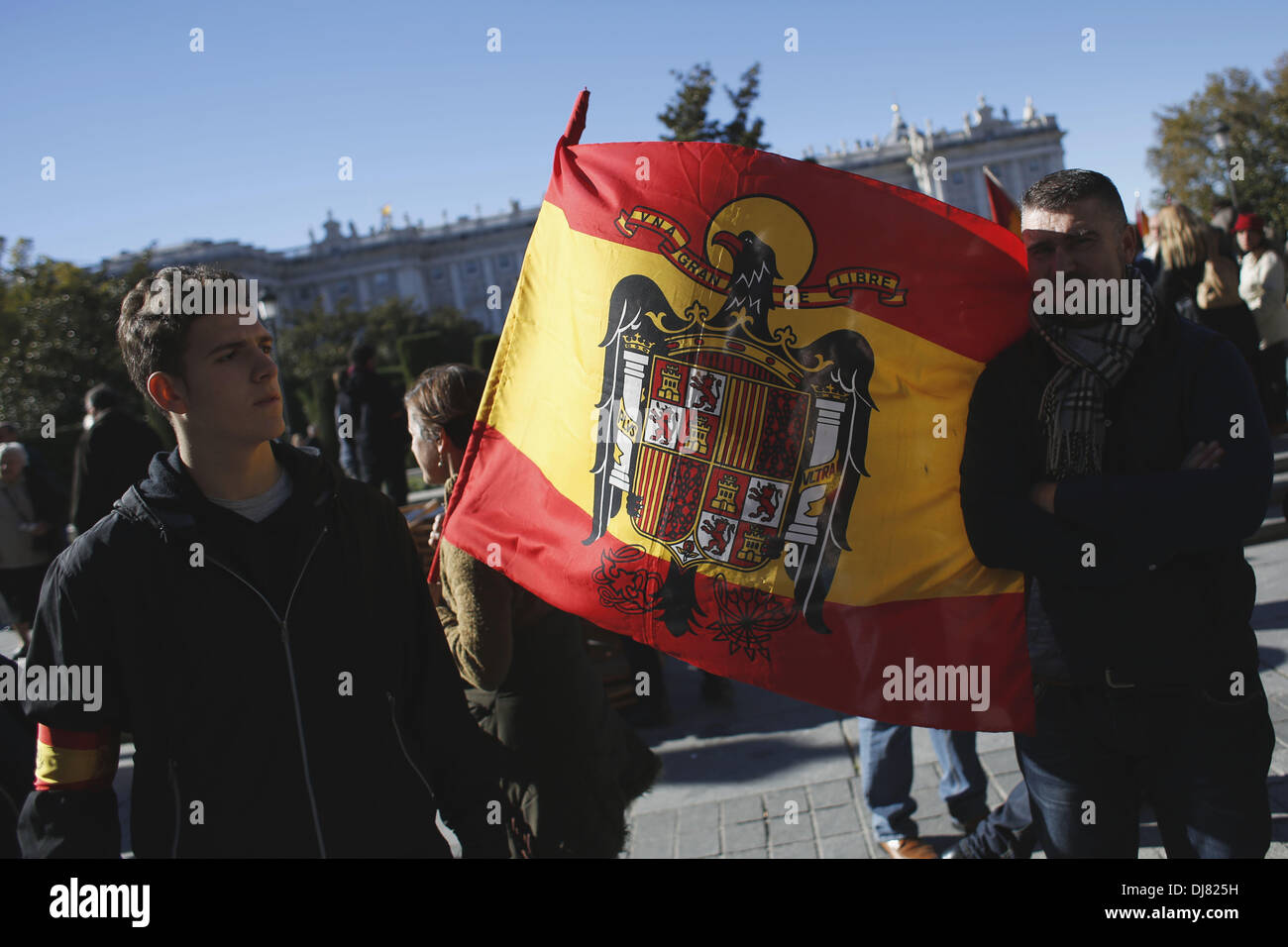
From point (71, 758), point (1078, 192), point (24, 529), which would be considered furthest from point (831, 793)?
point (24, 529)

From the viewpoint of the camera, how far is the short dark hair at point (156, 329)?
6.42 feet

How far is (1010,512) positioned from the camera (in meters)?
2.15

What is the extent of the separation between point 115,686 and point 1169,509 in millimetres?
2032

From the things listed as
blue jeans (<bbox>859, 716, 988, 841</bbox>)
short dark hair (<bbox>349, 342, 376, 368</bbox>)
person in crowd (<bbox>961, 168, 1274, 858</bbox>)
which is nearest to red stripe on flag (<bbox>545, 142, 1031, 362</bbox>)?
person in crowd (<bbox>961, 168, 1274, 858</bbox>)

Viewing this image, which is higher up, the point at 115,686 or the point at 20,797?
the point at 115,686

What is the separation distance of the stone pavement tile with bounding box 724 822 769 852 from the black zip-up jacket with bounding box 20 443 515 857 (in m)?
1.85

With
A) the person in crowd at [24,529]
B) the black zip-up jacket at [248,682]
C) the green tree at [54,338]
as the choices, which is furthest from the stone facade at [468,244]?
the black zip-up jacket at [248,682]

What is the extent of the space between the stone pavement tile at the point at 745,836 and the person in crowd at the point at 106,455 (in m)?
4.51

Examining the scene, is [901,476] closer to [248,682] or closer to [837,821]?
[248,682]

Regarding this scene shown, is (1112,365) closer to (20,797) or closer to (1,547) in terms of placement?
(20,797)

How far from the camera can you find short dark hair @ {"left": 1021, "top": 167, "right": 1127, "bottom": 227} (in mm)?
2133

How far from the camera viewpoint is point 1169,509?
1.97m
